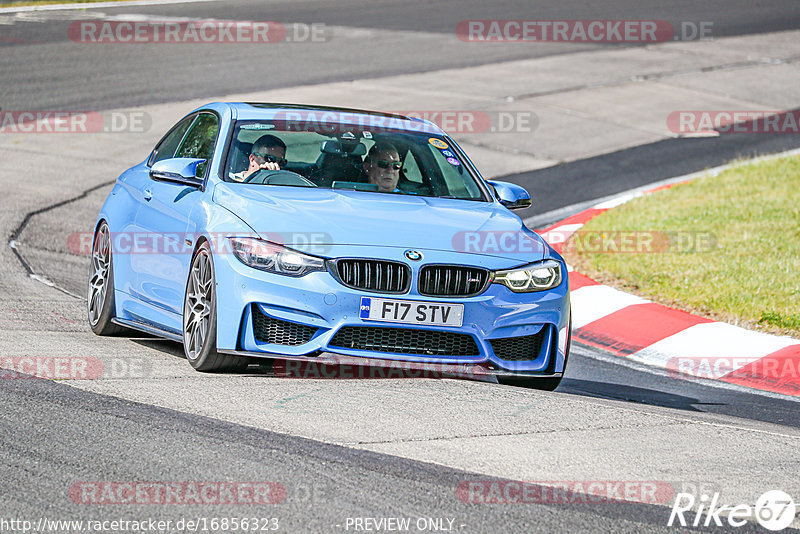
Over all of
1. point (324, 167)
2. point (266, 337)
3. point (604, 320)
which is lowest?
point (604, 320)

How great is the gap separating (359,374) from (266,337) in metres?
0.74

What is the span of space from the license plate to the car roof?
1970 millimetres

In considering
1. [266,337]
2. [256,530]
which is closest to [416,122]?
[266,337]

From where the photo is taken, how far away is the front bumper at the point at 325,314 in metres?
6.33

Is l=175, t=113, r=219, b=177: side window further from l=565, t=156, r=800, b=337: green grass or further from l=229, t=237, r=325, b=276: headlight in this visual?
l=565, t=156, r=800, b=337: green grass

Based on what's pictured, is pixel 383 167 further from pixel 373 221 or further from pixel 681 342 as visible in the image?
pixel 681 342

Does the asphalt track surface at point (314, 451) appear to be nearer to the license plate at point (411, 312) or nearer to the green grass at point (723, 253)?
the license plate at point (411, 312)

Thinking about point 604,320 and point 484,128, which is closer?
point 604,320

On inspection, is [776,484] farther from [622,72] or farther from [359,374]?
[622,72]

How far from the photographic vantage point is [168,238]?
7.36 m

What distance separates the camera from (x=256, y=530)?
13.8 ft

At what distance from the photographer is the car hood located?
6.53m

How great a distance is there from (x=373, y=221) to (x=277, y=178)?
35.8 inches

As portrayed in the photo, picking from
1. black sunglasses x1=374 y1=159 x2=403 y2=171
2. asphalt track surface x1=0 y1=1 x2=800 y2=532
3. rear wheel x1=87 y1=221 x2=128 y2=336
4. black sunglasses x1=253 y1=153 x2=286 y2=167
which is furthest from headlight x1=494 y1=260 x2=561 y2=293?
rear wheel x1=87 y1=221 x2=128 y2=336
